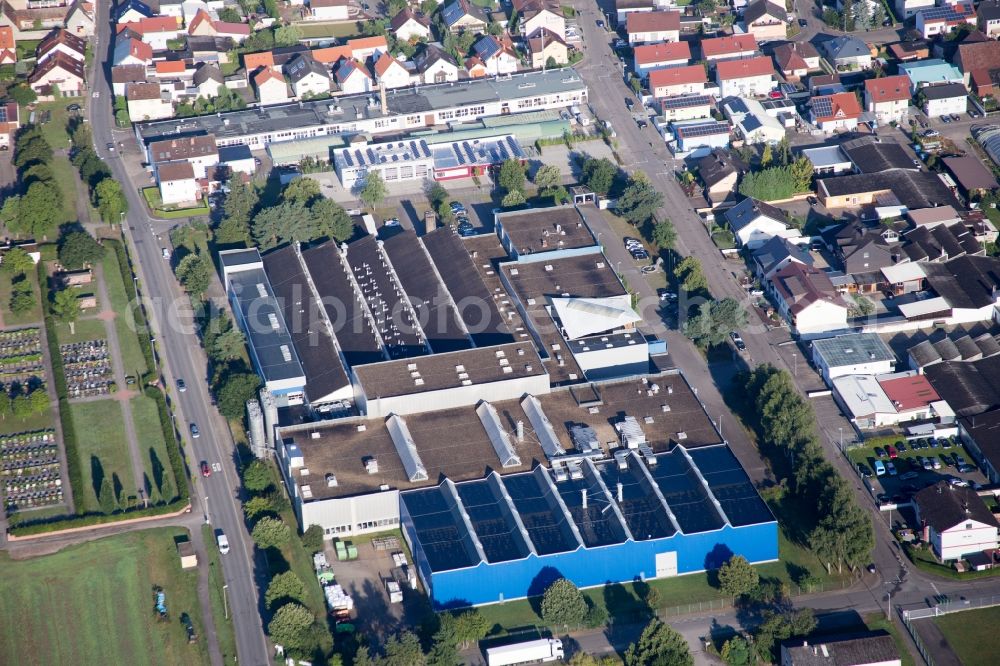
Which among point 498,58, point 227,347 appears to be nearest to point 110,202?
point 227,347

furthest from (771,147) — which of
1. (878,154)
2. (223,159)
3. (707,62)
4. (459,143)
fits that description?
(223,159)

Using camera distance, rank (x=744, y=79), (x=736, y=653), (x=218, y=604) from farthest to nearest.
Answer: (x=744, y=79)
(x=218, y=604)
(x=736, y=653)

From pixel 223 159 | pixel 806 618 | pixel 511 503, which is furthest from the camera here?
pixel 223 159

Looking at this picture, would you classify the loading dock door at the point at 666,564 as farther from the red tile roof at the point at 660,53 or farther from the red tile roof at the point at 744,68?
the red tile roof at the point at 660,53

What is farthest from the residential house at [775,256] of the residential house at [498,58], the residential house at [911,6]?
the residential house at [911,6]

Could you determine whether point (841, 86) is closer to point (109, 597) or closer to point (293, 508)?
point (293, 508)

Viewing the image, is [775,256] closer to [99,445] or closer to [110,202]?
[99,445]
